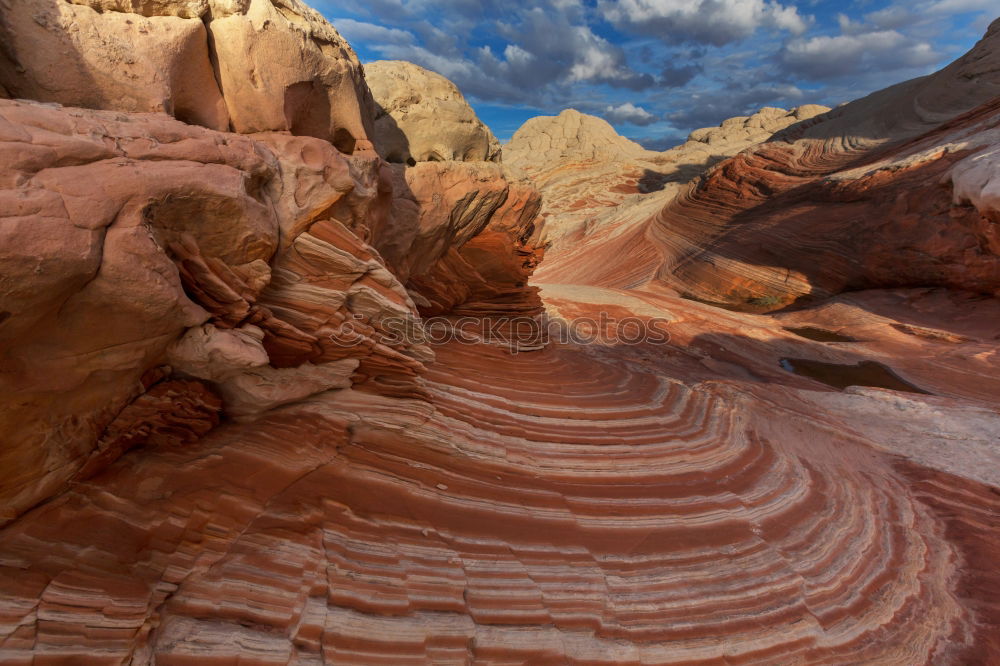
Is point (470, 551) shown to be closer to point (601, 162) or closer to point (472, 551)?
point (472, 551)

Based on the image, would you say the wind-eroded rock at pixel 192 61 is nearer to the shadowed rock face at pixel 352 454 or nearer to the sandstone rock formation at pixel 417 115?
the shadowed rock face at pixel 352 454

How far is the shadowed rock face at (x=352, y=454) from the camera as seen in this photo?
2119 millimetres

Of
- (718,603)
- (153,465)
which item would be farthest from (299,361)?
(718,603)

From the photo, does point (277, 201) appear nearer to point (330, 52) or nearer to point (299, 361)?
point (299, 361)

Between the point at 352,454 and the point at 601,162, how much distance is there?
28554 mm

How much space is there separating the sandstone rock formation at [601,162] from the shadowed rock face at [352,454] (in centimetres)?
1698

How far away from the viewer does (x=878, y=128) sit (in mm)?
17078

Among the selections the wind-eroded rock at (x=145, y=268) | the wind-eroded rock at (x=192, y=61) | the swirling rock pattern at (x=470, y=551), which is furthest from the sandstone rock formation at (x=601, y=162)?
the wind-eroded rock at (x=145, y=268)

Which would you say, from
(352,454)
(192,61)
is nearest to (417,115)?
(192,61)

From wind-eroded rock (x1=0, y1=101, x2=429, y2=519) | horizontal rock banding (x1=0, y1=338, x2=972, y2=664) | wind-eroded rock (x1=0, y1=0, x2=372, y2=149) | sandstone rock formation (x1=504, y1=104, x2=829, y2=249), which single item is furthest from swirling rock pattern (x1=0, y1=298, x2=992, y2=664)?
sandstone rock formation (x1=504, y1=104, x2=829, y2=249)

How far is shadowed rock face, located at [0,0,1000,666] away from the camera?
2.12 m

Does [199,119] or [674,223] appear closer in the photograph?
[199,119]

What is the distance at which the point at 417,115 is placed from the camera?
17.9 feet

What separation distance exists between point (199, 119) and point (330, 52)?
1.25m
